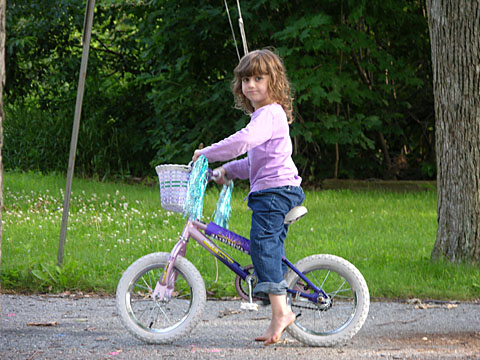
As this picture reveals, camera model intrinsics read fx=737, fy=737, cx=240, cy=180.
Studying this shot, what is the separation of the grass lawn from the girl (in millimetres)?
595

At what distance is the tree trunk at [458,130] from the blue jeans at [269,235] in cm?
229

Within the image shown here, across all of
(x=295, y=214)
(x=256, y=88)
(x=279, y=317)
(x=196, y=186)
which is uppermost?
(x=256, y=88)

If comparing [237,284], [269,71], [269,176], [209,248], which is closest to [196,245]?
[237,284]

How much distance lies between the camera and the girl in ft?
12.5

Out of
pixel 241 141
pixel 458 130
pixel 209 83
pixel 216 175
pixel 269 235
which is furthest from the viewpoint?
pixel 209 83

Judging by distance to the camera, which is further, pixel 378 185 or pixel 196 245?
pixel 378 185

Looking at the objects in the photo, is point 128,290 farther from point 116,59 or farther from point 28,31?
point 116,59

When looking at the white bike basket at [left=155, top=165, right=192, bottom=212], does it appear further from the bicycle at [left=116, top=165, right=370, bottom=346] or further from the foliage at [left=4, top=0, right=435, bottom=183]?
the foliage at [left=4, top=0, right=435, bottom=183]

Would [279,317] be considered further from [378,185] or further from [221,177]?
[378,185]

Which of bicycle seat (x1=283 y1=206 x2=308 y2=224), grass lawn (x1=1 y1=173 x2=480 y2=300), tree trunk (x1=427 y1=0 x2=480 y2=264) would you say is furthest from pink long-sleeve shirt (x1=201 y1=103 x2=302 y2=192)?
tree trunk (x1=427 y1=0 x2=480 y2=264)

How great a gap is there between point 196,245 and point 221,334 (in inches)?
101

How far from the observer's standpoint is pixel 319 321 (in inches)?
163

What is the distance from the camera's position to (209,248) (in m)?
3.98

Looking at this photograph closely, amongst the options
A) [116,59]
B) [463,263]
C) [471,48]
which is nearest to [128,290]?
[463,263]
